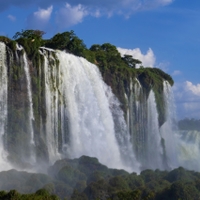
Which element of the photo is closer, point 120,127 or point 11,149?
point 11,149

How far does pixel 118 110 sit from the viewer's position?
122 ft

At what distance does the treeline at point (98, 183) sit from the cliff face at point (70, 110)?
2666 millimetres

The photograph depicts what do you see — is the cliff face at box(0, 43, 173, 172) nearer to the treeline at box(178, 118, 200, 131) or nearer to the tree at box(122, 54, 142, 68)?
the tree at box(122, 54, 142, 68)

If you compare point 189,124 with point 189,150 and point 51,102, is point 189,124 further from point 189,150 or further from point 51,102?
point 51,102

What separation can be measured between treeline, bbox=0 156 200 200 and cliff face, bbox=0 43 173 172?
8.75 ft

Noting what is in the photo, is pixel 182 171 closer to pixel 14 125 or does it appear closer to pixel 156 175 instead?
pixel 156 175

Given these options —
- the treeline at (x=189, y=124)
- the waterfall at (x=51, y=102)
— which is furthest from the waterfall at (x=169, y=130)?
the treeline at (x=189, y=124)

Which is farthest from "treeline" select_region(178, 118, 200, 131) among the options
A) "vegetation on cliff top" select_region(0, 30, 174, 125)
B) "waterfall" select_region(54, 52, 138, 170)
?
"waterfall" select_region(54, 52, 138, 170)

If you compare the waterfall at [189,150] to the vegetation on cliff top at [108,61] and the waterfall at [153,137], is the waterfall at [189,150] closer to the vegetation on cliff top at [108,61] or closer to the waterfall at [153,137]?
the waterfall at [153,137]

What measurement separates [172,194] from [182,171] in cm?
641

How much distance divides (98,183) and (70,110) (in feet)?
31.2

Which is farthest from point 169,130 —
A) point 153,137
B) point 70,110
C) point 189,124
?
point 189,124

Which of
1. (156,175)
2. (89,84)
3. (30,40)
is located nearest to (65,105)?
(89,84)

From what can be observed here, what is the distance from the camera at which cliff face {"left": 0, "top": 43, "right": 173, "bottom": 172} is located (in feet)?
86.4
